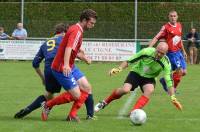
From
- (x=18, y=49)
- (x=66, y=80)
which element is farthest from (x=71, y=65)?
(x=18, y=49)

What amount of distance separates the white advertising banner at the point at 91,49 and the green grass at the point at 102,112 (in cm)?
732

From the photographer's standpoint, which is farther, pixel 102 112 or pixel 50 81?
pixel 102 112

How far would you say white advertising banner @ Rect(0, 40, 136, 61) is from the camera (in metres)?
26.4

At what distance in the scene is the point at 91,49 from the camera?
26.6m

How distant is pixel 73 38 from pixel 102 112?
239 centimetres

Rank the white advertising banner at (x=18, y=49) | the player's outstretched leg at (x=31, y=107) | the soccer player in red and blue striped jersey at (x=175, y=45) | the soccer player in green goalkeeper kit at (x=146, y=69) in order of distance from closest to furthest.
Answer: the player's outstretched leg at (x=31, y=107), the soccer player in green goalkeeper kit at (x=146, y=69), the soccer player in red and blue striped jersey at (x=175, y=45), the white advertising banner at (x=18, y=49)

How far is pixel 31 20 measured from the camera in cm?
3156

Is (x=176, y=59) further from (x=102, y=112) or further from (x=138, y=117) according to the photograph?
(x=138, y=117)

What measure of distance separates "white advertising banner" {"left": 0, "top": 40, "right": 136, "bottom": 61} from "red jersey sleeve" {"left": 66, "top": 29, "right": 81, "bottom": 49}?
16835mm

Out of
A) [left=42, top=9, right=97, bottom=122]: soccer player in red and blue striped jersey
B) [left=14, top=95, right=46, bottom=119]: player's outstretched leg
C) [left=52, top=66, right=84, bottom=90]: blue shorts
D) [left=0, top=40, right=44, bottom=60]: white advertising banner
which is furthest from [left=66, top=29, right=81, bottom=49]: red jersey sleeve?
[left=0, top=40, right=44, bottom=60]: white advertising banner

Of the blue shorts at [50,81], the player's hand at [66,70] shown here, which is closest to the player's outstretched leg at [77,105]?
the blue shorts at [50,81]

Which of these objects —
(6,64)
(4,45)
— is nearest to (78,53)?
(6,64)

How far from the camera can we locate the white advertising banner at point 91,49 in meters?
26.4

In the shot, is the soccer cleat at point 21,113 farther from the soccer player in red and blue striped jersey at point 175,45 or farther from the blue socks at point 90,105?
the soccer player in red and blue striped jersey at point 175,45
